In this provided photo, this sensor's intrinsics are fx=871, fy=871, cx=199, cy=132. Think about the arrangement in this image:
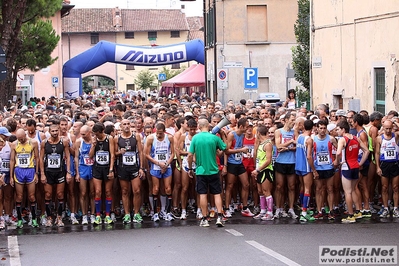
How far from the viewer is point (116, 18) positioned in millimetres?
99375

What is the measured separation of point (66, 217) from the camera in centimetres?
1628

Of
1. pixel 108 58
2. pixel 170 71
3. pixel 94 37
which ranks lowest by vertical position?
pixel 108 58

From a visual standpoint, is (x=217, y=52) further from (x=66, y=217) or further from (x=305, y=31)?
(x=66, y=217)

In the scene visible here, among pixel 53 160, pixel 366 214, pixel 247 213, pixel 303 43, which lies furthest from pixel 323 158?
pixel 303 43

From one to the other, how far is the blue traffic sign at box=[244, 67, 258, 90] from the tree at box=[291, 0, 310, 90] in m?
14.4

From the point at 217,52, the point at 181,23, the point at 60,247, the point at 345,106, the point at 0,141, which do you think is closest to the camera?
the point at 60,247

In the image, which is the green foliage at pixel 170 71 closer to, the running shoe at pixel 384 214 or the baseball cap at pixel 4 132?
the baseball cap at pixel 4 132

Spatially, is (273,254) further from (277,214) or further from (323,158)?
(277,214)

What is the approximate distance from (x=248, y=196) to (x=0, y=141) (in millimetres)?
4943

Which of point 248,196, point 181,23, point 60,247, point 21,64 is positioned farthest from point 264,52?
point 181,23

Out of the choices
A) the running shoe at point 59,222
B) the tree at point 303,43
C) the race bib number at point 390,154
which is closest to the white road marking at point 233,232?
the running shoe at point 59,222

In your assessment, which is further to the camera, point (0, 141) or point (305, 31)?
point (305, 31)

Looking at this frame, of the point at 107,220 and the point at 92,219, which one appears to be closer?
the point at 107,220

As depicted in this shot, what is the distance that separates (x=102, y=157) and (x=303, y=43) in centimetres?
2917
